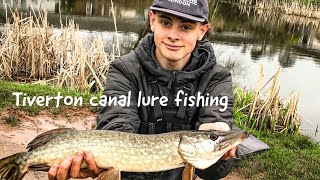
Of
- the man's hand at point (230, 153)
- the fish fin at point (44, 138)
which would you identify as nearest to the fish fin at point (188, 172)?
the man's hand at point (230, 153)

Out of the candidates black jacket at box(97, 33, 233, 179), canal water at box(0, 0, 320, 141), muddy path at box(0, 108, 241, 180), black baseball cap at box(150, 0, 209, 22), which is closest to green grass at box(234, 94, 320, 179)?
muddy path at box(0, 108, 241, 180)

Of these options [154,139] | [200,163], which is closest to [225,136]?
[200,163]

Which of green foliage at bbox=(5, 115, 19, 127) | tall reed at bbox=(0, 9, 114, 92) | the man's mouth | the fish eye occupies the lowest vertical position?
green foliage at bbox=(5, 115, 19, 127)

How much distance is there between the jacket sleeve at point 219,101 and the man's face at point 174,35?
0.36 meters

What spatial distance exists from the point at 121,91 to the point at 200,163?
2.66 ft

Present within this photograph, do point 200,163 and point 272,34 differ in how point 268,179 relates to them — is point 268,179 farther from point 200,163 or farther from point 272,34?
point 272,34

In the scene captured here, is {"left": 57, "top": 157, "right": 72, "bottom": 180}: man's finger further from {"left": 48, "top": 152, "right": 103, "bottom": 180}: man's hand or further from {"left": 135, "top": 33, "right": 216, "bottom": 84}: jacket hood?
{"left": 135, "top": 33, "right": 216, "bottom": 84}: jacket hood

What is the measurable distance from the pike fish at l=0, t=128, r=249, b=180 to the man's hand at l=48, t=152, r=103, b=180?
0.03m

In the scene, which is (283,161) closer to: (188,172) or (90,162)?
(188,172)

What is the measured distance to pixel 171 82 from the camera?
3.11m

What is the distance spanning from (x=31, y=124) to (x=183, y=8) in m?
3.86

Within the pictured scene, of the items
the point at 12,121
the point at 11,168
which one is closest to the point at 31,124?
the point at 12,121

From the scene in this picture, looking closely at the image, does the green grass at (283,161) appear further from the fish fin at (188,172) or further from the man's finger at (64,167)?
the man's finger at (64,167)

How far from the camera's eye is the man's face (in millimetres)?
2930
